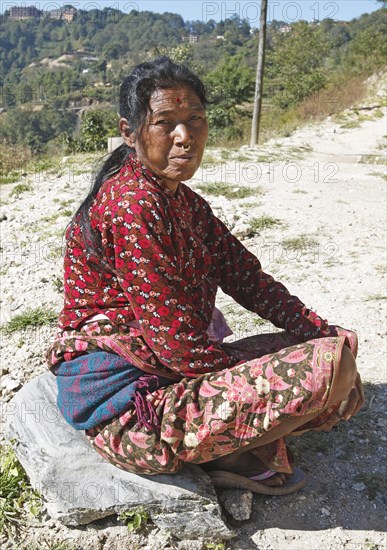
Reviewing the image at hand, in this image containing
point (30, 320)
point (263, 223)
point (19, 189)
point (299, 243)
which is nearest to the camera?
point (30, 320)

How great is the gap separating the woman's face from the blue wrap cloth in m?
0.62

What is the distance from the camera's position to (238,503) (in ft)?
6.25

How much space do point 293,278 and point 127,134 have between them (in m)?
A: 2.25

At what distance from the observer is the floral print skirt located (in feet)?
5.33

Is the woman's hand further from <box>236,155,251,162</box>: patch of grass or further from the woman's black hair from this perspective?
<box>236,155,251,162</box>: patch of grass

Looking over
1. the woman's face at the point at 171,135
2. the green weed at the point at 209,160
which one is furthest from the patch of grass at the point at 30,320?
the green weed at the point at 209,160

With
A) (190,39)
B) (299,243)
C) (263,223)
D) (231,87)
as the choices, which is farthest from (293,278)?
(231,87)

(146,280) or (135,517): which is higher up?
(146,280)

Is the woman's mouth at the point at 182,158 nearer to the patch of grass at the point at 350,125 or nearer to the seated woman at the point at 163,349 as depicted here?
the seated woman at the point at 163,349

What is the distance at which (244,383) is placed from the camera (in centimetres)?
166

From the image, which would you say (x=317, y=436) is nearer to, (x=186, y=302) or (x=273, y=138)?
(x=186, y=302)

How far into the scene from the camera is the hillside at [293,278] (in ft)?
6.27

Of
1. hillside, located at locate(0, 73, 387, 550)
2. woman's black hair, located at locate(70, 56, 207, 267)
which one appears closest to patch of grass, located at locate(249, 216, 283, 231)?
hillside, located at locate(0, 73, 387, 550)

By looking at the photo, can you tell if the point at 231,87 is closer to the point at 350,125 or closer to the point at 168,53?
the point at 350,125
